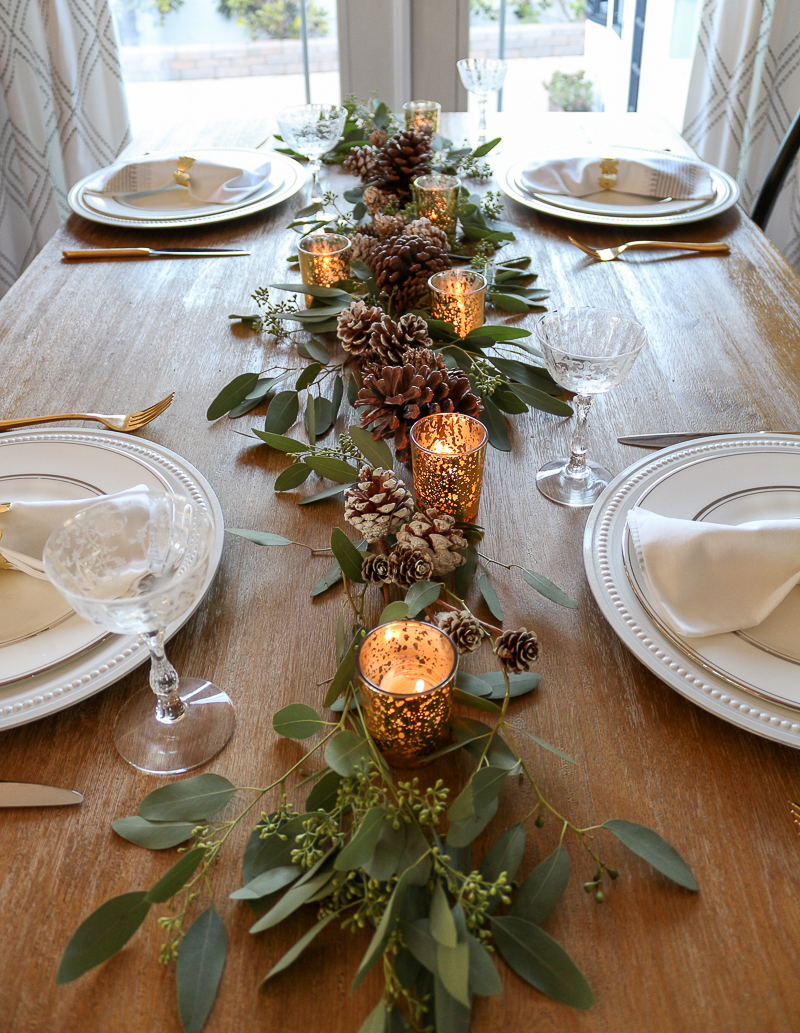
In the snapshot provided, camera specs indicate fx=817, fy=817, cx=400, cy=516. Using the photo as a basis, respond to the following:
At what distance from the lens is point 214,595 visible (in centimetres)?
63

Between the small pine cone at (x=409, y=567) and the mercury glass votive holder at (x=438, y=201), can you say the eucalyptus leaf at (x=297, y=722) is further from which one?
the mercury glass votive holder at (x=438, y=201)

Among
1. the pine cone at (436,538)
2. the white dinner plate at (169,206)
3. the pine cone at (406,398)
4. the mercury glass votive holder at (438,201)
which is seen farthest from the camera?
the white dinner plate at (169,206)

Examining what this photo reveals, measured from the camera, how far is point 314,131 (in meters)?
1.33

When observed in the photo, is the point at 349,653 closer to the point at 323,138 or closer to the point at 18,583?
the point at 18,583

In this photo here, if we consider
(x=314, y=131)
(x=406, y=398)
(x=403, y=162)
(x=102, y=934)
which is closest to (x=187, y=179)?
(x=314, y=131)

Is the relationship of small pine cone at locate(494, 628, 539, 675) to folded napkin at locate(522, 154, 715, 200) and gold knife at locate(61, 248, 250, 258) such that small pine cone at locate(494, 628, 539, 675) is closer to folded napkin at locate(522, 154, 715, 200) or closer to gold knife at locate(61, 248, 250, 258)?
gold knife at locate(61, 248, 250, 258)

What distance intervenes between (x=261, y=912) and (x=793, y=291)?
1002 millimetres

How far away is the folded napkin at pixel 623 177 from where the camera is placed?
51.7 inches

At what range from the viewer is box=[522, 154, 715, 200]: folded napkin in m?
1.31

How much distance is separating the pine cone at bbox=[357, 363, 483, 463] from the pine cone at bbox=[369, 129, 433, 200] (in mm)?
693

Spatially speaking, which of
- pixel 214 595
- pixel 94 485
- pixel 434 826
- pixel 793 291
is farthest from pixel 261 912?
pixel 793 291

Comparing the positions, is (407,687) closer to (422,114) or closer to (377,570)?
(377,570)

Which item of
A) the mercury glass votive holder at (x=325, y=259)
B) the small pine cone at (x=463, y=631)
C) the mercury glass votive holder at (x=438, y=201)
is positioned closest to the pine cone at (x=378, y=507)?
the small pine cone at (x=463, y=631)

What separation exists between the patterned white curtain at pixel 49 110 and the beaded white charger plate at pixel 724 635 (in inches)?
79.6
